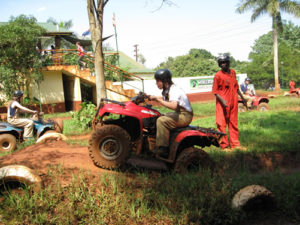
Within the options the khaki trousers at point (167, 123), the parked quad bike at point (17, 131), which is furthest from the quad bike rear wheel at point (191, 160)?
the parked quad bike at point (17, 131)

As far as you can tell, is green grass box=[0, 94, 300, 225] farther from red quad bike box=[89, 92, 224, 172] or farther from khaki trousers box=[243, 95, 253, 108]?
khaki trousers box=[243, 95, 253, 108]

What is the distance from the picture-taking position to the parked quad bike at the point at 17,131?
7055 millimetres

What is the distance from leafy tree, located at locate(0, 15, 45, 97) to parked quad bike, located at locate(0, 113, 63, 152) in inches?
334

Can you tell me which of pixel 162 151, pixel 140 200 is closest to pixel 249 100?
pixel 162 151

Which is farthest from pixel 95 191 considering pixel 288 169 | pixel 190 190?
pixel 288 169

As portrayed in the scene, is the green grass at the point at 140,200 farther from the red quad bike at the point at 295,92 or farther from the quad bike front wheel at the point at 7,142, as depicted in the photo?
the red quad bike at the point at 295,92

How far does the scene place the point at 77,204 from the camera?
3416 mm

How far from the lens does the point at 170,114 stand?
455cm

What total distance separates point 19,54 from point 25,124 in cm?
927

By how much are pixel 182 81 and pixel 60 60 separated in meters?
10.7

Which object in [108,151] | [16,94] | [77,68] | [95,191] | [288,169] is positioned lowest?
[288,169]

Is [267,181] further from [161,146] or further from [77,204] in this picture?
[77,204]

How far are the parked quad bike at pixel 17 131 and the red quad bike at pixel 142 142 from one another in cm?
355

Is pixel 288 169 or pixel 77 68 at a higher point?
pixel 77 68
